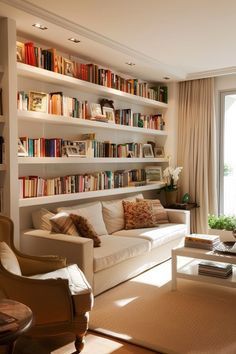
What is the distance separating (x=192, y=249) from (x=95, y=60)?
8.90ft

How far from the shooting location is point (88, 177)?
470 centimetres

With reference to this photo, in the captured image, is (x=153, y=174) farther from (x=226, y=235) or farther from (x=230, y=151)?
(x=226, y=235)

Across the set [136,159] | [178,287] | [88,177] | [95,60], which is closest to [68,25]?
[95,60]

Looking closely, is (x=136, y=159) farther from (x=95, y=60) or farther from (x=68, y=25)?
(x=68, y=25)

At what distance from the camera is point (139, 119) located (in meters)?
5.71

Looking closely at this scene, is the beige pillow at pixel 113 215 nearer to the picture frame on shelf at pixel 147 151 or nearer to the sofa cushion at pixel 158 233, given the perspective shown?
the sofa cushion at pixel 158 233

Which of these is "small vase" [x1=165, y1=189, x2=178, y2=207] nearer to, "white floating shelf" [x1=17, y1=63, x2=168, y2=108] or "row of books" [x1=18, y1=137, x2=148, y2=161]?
"row of books" [x1=18, y1=137, x2=148, y2=161]

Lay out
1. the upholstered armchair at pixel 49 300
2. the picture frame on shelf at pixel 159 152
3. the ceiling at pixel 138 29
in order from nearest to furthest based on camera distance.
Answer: the upholstered armchair at pixel 49 300
the ceiling at pixel 138 29
the picture frame on shelf at pixel 159 152

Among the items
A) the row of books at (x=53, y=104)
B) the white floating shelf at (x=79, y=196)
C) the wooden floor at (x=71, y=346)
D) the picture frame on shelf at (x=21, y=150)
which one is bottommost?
the wooden floor at (x=71, y=346)

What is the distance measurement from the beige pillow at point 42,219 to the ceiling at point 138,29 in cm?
187

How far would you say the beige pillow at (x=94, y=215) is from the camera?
4322mm

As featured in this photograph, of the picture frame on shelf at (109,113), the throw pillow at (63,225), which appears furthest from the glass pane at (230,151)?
the throw pillow at (63,225)

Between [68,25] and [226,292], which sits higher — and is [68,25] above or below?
above

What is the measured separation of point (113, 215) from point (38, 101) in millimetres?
1717
